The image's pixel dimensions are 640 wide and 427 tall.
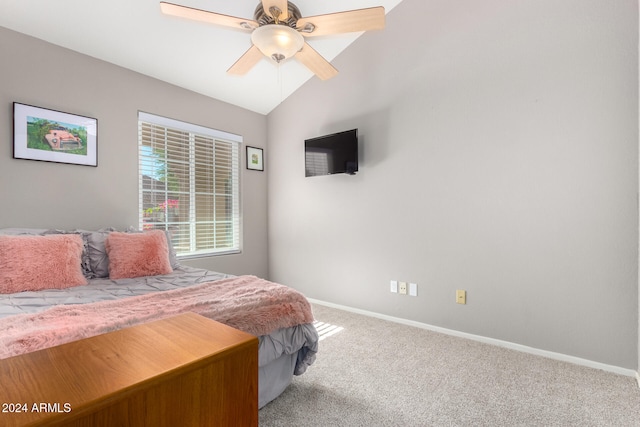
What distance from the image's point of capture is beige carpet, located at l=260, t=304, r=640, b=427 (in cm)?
161

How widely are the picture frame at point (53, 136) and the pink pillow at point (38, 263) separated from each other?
29.1 inches

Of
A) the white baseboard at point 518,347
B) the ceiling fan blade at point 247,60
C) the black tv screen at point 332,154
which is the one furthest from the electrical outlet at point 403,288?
the ceiling fan blade at point 247,60

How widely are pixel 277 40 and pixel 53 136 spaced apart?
2.03 metres

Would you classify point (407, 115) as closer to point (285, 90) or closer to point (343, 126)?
point (343, 126)

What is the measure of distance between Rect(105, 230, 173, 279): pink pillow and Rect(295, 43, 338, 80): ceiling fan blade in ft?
6.08

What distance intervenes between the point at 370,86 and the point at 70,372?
10.5 ft

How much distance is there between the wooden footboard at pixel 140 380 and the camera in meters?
0.51

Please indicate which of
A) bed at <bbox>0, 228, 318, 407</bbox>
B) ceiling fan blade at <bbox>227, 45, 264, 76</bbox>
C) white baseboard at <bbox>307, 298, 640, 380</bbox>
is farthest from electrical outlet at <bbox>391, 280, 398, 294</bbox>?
ceiling fan blade at <bbox>227, 45, 264, 76</bbox>

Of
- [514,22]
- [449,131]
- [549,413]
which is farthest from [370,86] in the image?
[549,413]

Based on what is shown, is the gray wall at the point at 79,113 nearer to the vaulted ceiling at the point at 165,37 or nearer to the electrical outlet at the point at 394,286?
the vaulted ceiling at the point at 165,37

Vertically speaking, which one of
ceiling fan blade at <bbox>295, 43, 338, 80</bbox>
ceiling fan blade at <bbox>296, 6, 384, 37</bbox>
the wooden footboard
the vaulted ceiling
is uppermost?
the vaulted ceiling

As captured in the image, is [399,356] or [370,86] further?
[370,86]

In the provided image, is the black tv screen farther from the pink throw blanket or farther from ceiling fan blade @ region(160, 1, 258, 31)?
the pink throw blanket

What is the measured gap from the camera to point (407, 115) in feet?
9.61
